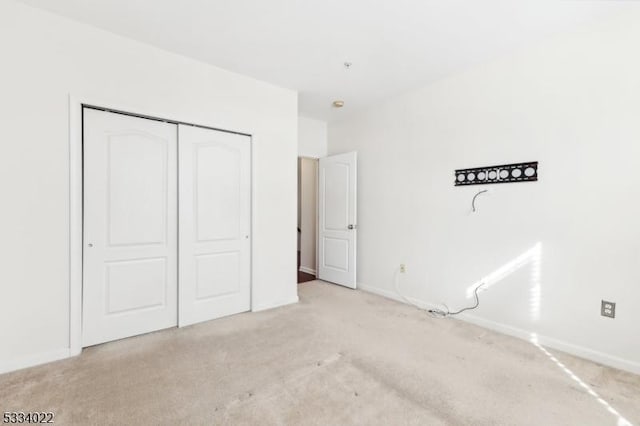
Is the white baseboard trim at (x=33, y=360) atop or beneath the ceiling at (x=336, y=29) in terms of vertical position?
beneath

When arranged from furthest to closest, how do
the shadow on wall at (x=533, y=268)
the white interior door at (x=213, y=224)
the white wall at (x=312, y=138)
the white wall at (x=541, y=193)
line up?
the white wall at (x=312, y=138)
the white interior door at (x=213, y=224)
the shadow on wall at (x=533, y=268)
the white wall at (x=541, y=193)

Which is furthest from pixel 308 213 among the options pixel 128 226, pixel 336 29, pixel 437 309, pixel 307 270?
pixel 336 29

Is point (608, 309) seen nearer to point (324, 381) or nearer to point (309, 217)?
point (324, 381)

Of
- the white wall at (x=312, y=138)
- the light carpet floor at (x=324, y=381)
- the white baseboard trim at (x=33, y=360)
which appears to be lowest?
the light carpet floor at (x=324, y=381)

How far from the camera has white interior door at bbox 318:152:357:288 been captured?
4484 millimetres

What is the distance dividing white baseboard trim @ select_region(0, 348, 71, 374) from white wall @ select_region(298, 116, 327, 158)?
11.6 ft

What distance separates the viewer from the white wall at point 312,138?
476 cm

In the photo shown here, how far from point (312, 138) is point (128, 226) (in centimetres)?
301

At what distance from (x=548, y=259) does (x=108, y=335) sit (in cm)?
392

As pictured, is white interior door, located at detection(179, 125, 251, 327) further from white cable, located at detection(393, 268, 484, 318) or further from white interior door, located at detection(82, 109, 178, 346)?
white cable, located at detection(393, 268, 484, 318)

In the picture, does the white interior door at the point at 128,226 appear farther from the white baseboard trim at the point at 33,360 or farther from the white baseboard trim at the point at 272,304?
the white baseboard trim at the point at 272,304

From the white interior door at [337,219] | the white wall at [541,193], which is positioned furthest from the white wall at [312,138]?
the white wall at [541,193]

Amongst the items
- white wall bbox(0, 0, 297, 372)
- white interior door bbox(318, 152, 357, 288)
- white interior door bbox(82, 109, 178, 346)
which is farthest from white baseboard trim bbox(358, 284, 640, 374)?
white wall bbox(0, 0, 297, 372)

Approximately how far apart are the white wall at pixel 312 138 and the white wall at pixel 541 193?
142cm
